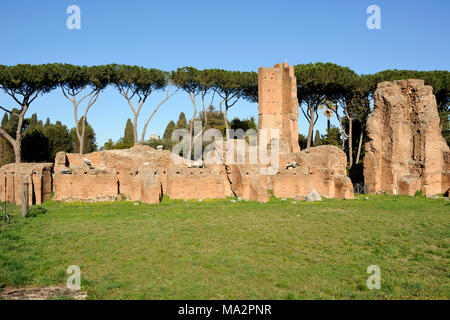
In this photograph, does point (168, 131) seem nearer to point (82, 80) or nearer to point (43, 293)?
point (82, 80)

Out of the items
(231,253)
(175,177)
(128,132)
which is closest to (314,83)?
(175,177)

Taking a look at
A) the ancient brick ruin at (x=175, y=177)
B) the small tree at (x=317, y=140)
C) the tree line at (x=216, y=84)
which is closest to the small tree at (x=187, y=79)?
the tree line at (x=216, y=84)

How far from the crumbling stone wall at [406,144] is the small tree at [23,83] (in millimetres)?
20905

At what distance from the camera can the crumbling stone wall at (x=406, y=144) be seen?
20359 millimetres

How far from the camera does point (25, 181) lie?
14820 mm

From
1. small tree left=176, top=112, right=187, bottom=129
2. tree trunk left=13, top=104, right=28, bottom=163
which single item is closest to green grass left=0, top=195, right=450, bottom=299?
tree trunk left=13, top=104, right=28, bottom=163

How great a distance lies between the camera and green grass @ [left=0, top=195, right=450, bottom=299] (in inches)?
219

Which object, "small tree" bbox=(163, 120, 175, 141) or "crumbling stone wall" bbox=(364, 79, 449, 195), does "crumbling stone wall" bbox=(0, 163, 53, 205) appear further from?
"small tree" bbox=(163, 120, 175, 141)

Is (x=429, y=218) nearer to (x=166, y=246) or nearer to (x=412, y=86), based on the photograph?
(x=166, y=246)

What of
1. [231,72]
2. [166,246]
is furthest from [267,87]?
[166,246]

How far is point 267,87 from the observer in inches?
1136

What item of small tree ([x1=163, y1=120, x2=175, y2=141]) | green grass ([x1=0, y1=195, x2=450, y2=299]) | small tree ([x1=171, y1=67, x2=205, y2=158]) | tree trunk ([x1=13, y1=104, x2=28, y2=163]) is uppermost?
small tree ([x1=171, y1=67, x2=205, y2=158])

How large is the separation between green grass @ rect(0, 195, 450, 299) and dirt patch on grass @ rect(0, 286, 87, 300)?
209 millimetres

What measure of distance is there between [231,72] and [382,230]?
79.2ft
